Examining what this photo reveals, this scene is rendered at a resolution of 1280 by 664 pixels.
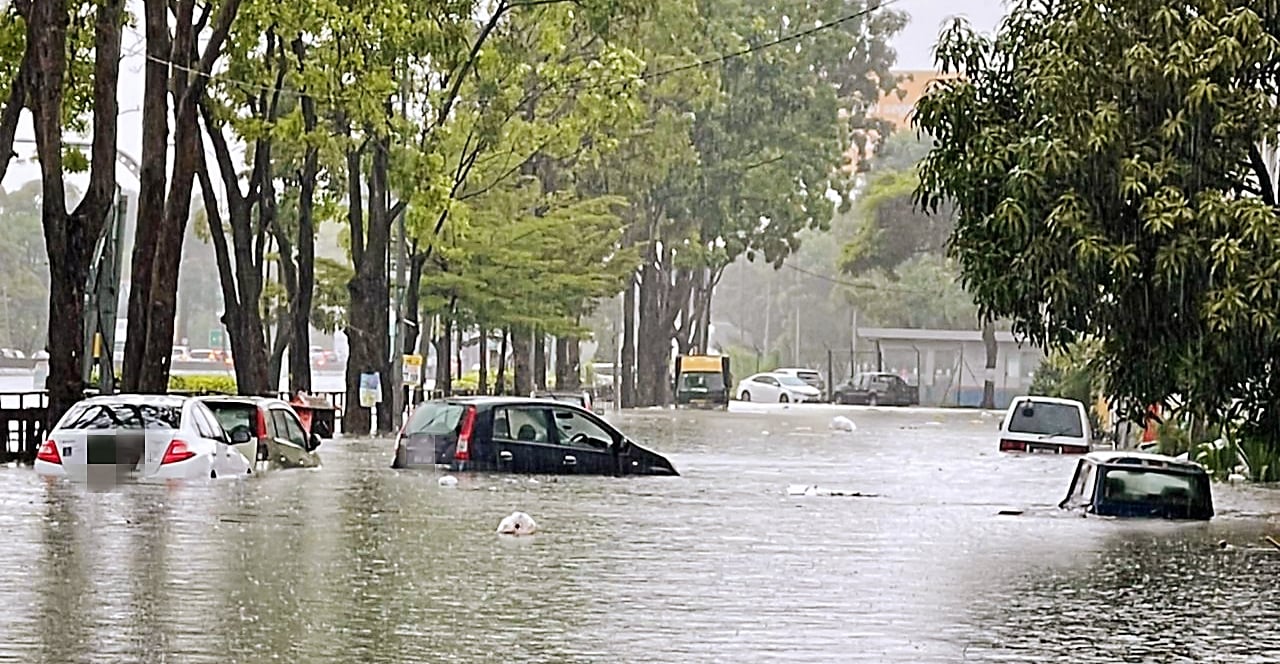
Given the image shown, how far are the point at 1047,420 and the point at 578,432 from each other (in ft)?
49.4

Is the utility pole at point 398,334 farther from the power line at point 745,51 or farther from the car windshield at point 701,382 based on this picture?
the car windshield at point 701,382

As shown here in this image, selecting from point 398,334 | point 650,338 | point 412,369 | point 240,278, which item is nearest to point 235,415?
point 240,278

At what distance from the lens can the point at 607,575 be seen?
17359 millimetres

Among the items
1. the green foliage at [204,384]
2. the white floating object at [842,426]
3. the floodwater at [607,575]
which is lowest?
the floodwater at [607,575]

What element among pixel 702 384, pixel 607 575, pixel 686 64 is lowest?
pixel 607 575

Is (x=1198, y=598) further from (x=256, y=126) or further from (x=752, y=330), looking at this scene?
(x=752, y=330)

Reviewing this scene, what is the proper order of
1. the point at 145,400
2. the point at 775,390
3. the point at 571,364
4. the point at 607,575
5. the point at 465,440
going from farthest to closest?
the point at 775,390, the point at 571,364, the point at 465,440, the point at 145,400, the point at 607,575

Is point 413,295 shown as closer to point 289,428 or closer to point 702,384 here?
point 289,428

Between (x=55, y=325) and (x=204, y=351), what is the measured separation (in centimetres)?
7637

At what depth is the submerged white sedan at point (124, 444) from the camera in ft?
82.3

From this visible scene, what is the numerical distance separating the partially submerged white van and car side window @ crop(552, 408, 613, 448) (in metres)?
13.5

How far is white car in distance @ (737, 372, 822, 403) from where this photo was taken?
95.1 m

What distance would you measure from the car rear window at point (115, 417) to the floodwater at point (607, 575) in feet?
2.67

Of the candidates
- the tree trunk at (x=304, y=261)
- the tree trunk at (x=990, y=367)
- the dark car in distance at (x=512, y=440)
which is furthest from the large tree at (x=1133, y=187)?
the tree trunk at (x=990, y=367)
